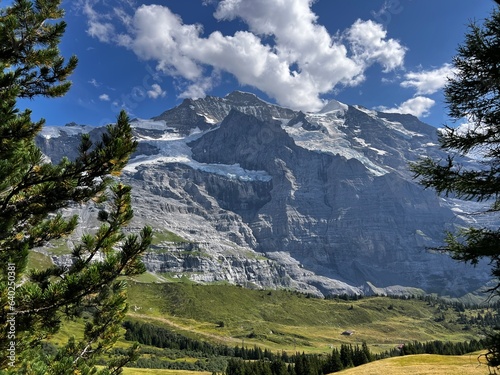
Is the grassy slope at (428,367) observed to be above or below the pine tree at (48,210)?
below

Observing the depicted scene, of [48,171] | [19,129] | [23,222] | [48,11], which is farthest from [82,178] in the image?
[48,11]

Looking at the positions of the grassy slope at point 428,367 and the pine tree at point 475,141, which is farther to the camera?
the grassy slope at point 428,367

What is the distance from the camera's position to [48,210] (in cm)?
1046

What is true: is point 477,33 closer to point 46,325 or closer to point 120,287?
point 120,287

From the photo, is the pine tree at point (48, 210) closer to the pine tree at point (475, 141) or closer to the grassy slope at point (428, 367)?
the pine tree at point (475, 141)

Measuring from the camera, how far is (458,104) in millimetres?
15117

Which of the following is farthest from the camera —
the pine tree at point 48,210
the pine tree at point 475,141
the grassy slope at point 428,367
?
the grassy slope at point 428,367

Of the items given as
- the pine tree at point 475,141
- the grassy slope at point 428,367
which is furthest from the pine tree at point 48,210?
the grassy slope at point 428,367

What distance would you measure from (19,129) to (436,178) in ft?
48.2

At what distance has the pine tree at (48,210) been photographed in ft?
27.2

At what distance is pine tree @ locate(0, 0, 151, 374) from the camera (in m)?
8.30

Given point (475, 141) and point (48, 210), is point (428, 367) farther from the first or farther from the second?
point (48, 210)

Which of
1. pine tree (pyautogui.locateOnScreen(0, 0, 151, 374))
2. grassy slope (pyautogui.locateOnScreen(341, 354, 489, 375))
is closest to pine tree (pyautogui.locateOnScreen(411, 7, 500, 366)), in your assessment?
pine tree (pyautogui.locateOnScreen(0, 0, 151, 374))

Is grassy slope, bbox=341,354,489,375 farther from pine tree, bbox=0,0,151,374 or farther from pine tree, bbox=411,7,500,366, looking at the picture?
pine tree, bbox=0,0,151,374
